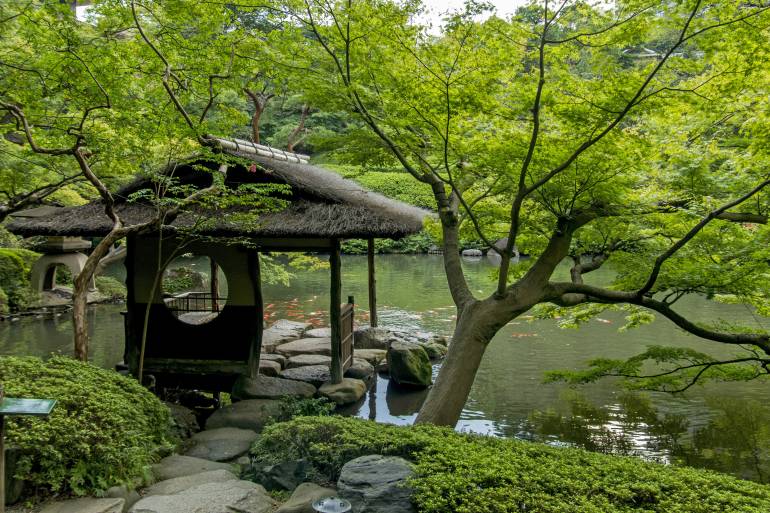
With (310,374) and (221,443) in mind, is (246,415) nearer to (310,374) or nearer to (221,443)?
(221,443)

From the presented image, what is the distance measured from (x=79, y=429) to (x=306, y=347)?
6.82 metres

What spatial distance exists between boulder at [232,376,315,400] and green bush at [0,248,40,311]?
10.1m

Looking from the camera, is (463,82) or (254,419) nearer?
(463,82)

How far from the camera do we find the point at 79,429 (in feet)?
14.1

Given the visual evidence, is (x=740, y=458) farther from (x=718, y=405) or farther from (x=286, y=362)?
(x=286, y=362)

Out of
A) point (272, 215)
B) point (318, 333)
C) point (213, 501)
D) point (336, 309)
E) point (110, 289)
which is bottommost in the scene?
point (213, 501)

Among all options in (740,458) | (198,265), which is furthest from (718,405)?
(198,265)

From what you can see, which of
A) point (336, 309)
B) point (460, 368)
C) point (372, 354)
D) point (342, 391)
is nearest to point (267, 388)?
point (342, 391)

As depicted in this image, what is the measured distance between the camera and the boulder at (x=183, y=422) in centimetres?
661

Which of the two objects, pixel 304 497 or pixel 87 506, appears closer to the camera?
pixel 87 506

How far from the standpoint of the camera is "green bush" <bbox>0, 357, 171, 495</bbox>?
4062 millimetres

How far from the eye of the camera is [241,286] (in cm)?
845

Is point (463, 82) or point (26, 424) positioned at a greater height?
point (463, 82)

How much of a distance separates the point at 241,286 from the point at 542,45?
549 centimetres
